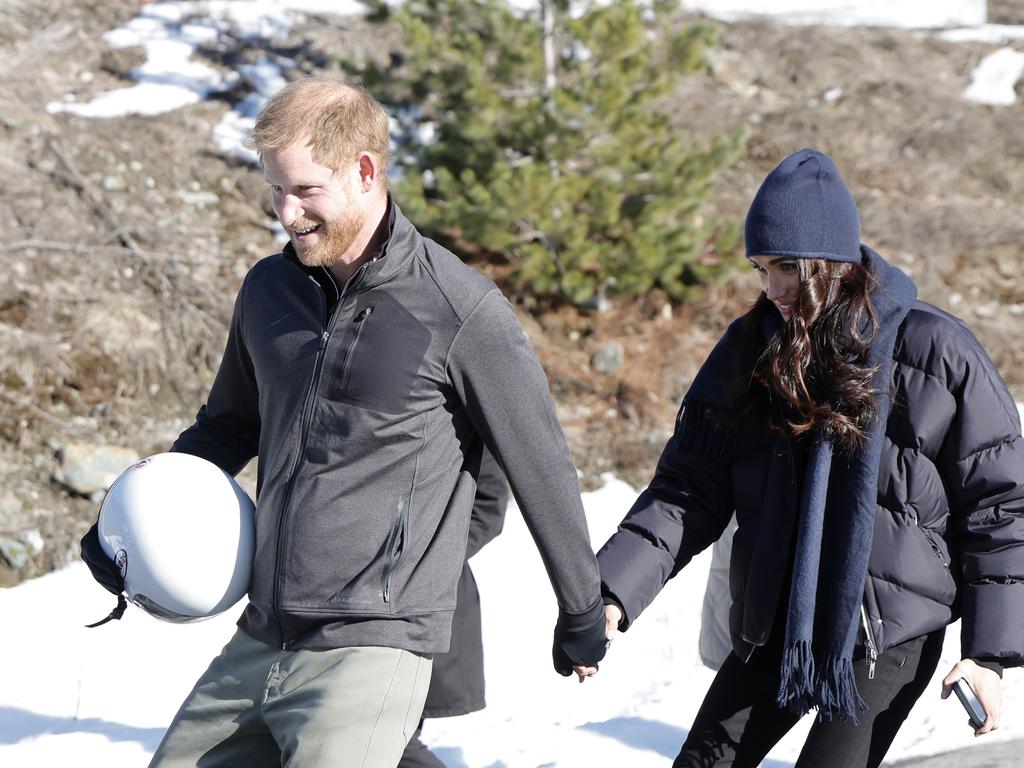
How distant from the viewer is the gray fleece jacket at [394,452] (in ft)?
7.65

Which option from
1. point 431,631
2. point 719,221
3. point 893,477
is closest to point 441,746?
point 431,631

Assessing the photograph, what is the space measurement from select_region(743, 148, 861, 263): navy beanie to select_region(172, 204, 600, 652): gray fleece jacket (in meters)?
0.60

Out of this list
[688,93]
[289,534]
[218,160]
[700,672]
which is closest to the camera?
[289,534]

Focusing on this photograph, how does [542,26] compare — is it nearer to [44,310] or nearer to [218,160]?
[218,160]

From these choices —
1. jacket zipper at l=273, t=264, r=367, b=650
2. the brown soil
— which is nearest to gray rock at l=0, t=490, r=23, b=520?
the brown soil

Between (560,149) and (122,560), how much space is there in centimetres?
646

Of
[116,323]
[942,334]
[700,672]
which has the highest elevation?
[942,334]

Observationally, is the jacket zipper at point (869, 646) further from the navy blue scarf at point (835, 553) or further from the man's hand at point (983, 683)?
the man's hand at point (983, 683)

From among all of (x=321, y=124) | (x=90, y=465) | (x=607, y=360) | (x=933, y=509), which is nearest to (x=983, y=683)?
(x=933, y=509)

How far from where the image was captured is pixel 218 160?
388 inches

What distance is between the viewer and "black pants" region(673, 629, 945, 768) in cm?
247

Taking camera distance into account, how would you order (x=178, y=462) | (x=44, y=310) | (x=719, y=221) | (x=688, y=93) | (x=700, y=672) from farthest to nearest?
(x=688, y=93) < (x=719, y=221) < (x=44, y=310) < (x=700, y=672) < (x=178, y=462)

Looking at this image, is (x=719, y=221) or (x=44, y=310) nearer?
(x=44, y=310)

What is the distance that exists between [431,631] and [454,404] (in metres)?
0.48
